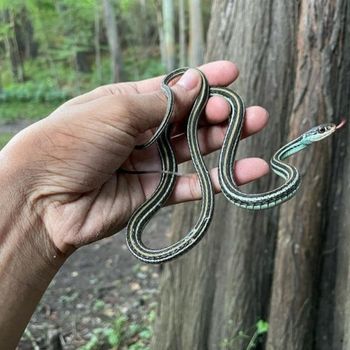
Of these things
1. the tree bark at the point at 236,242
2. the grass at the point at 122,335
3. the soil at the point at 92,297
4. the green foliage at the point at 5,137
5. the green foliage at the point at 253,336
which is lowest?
the soil at the point at 92,297

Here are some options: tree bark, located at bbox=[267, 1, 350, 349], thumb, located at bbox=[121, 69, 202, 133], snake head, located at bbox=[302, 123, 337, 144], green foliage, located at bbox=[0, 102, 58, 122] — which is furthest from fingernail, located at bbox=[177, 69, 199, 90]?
green foliage, located at bbox=[0, 102, 58, 122]

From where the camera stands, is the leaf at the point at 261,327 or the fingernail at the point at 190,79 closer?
the fingernail at the point at 190,79

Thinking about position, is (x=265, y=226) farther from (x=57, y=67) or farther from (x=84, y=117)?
(x=57, y=67)

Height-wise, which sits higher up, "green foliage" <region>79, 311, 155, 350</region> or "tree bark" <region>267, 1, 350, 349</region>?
"tree bark" <region>267, 1, 350, 349</region>

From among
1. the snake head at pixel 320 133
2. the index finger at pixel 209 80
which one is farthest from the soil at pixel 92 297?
the snake head at pixel 320 133

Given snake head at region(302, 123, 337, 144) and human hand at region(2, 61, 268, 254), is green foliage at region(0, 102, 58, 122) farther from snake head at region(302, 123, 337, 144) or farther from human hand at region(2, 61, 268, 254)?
Result: snake head at region(302, 123, 337, 144)

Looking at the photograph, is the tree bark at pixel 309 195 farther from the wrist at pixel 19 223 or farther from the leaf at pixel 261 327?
the wrist at pixel 19 223
